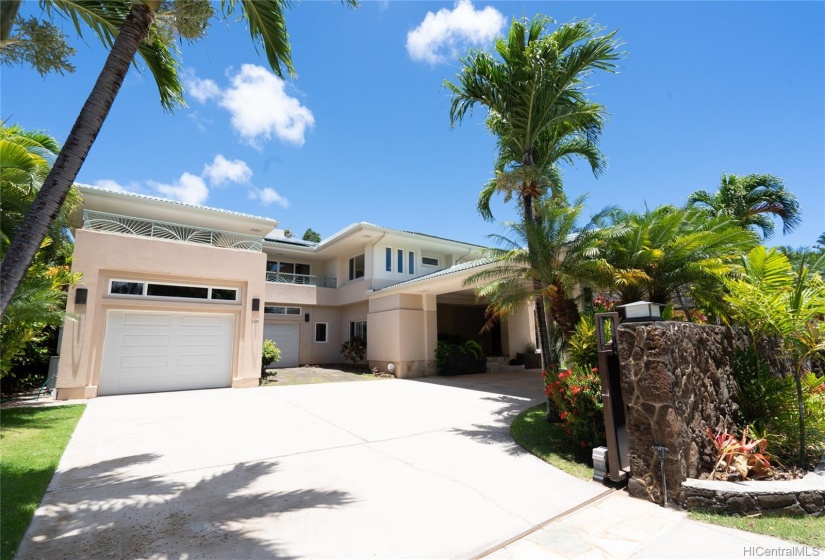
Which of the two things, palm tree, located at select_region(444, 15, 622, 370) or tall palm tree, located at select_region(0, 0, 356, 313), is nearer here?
tall palm tree, located at select_region(0, 0, 356, 313)

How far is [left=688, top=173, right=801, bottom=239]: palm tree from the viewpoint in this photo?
47.6 feet

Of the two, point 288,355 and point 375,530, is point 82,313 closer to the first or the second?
point 288,355

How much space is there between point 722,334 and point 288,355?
18429 mm

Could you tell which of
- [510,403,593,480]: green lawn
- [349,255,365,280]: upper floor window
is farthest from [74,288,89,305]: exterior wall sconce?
[510,403,593,480]: green lawn

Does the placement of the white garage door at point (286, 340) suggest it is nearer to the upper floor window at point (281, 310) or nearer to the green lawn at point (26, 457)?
the upper floor window at point (281, 310)

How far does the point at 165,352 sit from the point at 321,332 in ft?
31.2

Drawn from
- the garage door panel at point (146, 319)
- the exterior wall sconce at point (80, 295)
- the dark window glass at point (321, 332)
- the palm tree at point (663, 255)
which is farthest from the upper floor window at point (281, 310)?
the palm tree at point (663, 255)

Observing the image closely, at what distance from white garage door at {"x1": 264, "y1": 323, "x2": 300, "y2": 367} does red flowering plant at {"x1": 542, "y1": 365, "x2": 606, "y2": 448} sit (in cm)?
1625

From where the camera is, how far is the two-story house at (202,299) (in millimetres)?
11375

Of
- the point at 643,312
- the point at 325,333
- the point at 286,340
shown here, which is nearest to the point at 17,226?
the point at 643,312

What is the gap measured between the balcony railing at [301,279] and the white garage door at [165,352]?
21.0ft

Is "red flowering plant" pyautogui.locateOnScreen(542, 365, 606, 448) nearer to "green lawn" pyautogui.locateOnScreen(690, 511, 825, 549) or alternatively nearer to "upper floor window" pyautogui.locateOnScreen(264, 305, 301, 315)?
"green lawn" pyautogui.locateOnScreen(690, 511, 825, 549)

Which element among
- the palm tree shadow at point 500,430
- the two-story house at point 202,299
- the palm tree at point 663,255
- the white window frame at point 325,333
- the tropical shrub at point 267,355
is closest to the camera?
the palm tree shadow at point 500,430

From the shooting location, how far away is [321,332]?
70.2ft
